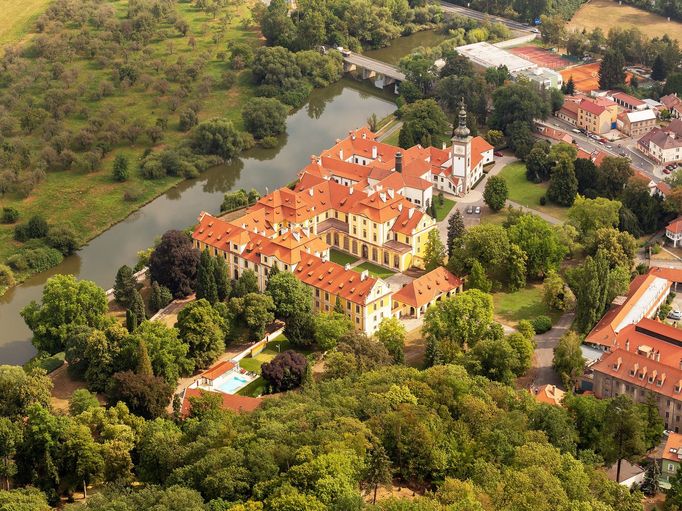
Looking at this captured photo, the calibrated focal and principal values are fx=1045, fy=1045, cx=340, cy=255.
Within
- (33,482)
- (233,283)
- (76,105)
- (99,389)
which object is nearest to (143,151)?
(76,105)

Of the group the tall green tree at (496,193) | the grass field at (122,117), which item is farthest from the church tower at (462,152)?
the grass field at (122,117)

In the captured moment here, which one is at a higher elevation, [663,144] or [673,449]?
[673,449]

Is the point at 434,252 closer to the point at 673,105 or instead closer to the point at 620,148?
the point at 620,148

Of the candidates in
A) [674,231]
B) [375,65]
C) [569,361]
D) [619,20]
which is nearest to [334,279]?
[569,361]

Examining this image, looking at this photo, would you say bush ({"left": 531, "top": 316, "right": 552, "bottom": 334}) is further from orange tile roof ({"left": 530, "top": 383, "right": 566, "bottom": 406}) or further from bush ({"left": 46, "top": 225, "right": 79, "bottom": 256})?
bush ({"left": 46, "top": 225, "right": 79, "bottom": 256})

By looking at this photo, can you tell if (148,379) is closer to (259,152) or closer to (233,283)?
(233,283)

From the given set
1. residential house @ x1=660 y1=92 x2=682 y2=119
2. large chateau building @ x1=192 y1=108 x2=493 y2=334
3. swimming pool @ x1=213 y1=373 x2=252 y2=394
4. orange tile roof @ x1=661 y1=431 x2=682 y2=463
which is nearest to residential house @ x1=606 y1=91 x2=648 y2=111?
residential house @ x1=660 y1=92 x2=682 y2=119

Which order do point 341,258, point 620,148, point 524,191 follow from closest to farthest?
point 341,258 < point 524,191 < point 620,148
